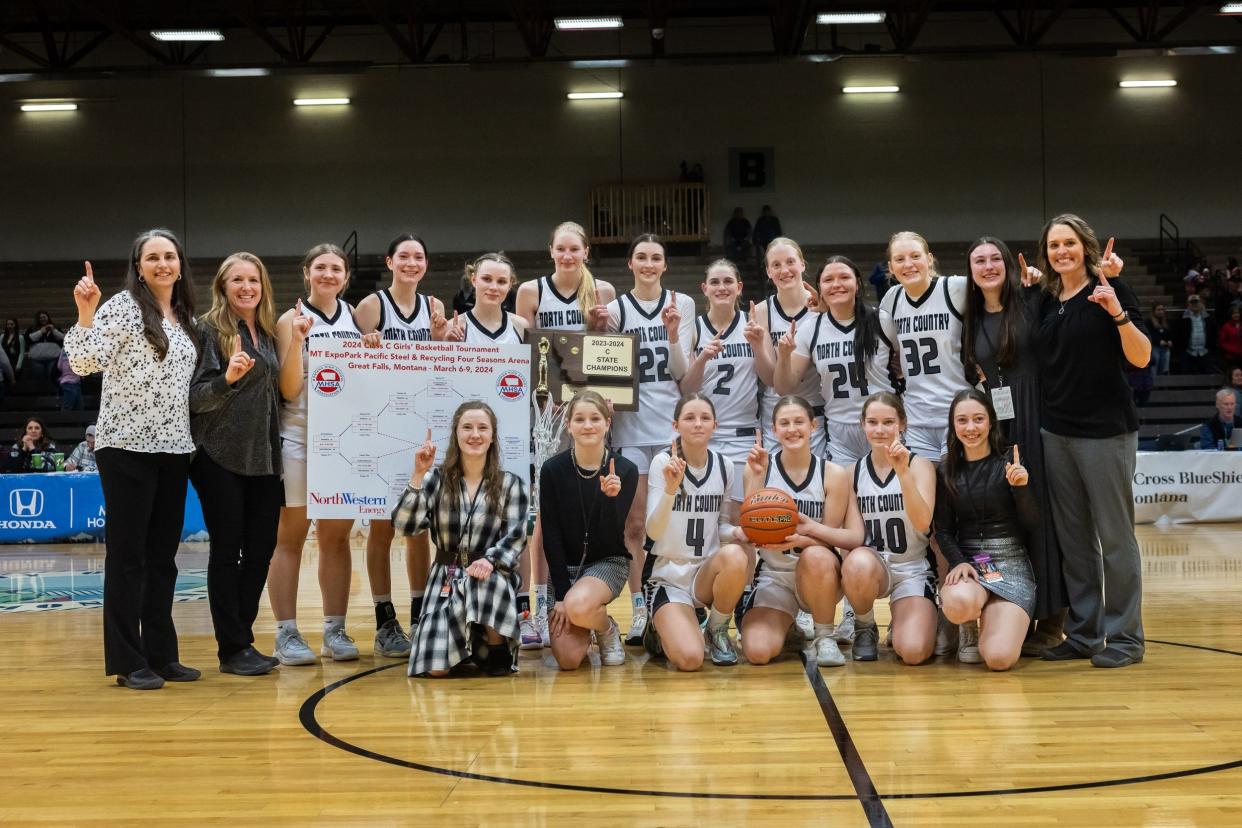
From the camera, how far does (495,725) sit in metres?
3.87

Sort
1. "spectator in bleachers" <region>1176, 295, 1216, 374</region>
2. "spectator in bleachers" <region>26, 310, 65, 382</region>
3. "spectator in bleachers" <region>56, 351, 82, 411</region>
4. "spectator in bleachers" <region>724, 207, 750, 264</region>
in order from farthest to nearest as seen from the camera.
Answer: "spectator in bleachers" <region>724, 207, 750, 264</region> < "spectator in bleachers" <region>26, 310, 65, 382</region> < "spectator in bleachers" <region>1176, 295, 1216, 374</region> < "spectator in bleachers" <region>56, 351, 82, 411</region>

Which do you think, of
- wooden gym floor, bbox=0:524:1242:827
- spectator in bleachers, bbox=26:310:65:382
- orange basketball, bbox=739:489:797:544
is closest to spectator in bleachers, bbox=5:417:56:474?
spectator in bleachers, bbox=26:310:65:382

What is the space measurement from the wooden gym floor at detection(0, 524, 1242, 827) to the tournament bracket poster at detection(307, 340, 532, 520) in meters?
0.78

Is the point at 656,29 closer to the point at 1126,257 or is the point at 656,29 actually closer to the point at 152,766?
the point at 1126,257

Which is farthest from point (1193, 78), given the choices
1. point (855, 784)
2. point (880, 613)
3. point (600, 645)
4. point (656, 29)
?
point (855, 784)

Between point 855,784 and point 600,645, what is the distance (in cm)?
206

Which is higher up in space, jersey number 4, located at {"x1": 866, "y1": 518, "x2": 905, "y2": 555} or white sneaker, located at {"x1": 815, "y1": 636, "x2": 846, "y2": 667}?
jersey number 4, located at {"x1": 866, "y1": 518, "x2": 905, "y2": 555}

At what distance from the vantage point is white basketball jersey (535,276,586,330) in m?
5.67

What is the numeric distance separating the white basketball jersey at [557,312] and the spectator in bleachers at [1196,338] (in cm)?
1329

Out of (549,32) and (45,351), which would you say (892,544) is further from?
(45,351)

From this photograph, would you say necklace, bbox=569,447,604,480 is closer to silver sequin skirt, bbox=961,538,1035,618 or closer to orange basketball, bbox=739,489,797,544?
orange basketball, bbox=739,489,797,544

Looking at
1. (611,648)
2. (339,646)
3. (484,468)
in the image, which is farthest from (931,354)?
(339,646)

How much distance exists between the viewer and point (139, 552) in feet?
14.8

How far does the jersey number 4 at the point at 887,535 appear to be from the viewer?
16.4 ft
